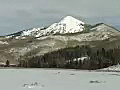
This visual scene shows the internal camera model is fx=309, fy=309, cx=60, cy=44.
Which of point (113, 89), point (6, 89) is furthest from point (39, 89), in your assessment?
point (113, 89)

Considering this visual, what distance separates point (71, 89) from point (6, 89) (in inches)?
344

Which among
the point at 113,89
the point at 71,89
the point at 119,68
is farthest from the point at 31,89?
the point at 119,68

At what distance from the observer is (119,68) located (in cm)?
19450

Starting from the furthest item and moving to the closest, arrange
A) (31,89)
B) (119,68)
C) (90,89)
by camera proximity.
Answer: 1. (119,68)
2. (90,89)
3. (31,89)

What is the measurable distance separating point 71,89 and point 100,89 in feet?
13.5

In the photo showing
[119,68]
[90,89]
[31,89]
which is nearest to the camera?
[31,89]

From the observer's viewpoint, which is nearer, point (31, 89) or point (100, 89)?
point (31, 89)

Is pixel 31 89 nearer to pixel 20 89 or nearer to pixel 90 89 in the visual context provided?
pixel 20 89

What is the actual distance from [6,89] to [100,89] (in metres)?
12.9

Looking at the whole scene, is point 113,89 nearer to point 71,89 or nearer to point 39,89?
point 71,89

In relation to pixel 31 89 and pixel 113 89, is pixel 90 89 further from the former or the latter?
pixel 31 89

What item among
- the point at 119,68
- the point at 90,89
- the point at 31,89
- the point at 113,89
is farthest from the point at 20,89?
the point at 119,68

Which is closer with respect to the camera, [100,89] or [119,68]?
[100,89]

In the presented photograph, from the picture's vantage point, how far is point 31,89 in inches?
1571
